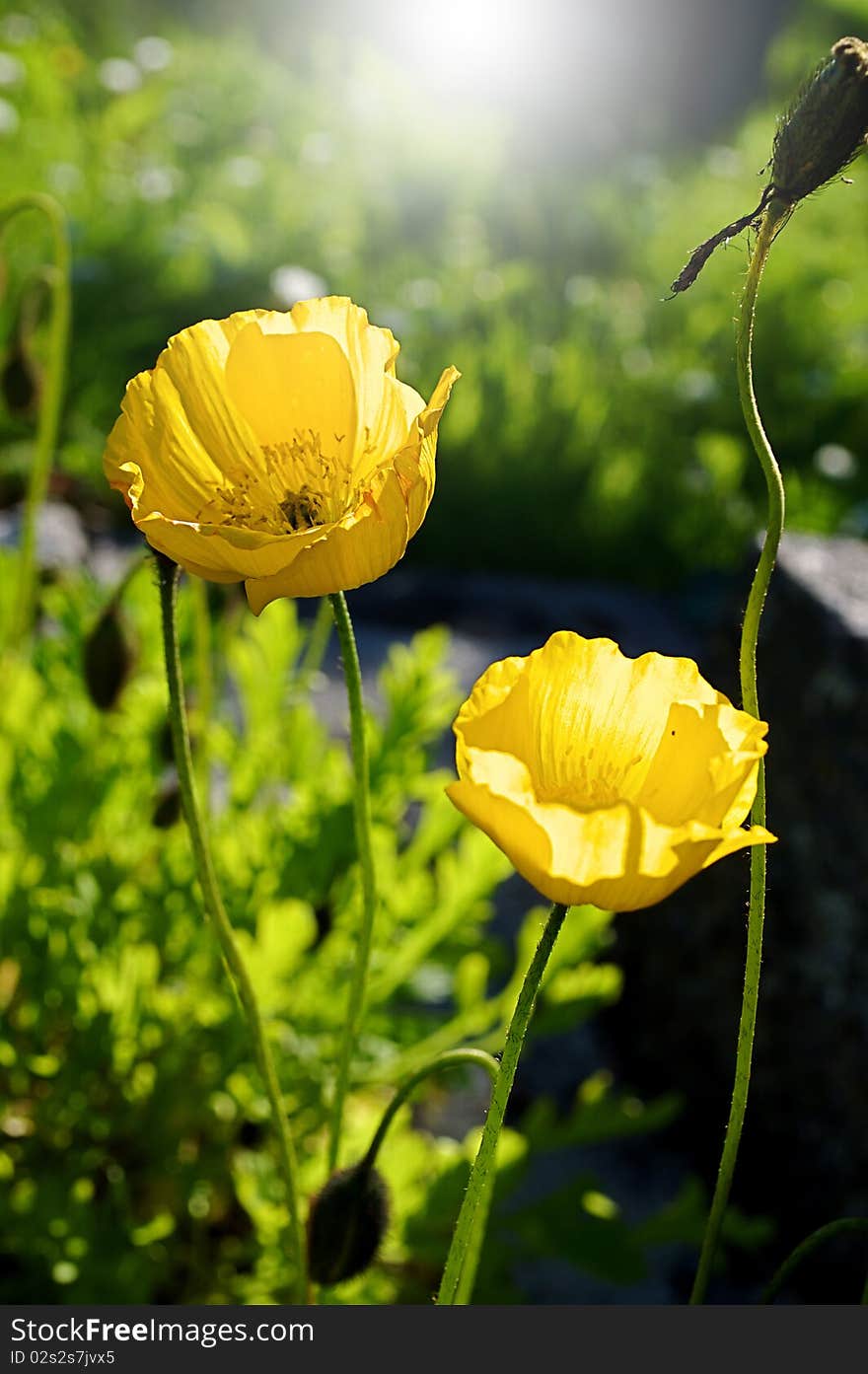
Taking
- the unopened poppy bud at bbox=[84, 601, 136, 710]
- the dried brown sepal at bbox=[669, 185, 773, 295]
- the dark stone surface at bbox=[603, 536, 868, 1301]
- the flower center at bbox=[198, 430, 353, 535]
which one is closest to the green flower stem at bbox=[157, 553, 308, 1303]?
the flower center at bbox=[198, 430, 353, 535]

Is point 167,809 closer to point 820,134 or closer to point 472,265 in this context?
point 820,134

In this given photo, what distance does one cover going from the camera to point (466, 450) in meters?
3.21

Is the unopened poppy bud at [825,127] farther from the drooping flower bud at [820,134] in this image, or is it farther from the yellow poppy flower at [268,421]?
the yellow poppy flower at [268,421]

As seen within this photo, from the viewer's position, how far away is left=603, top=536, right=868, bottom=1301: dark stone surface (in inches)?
60.6

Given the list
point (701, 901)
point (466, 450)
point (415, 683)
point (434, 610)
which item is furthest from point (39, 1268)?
point (466, 450)

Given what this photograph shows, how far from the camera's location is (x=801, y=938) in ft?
5.26

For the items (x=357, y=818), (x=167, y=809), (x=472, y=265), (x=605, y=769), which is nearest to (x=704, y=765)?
(x=605, y=769)

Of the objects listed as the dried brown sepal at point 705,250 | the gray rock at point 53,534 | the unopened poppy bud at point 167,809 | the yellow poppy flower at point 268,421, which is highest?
the dried brown sepal at point 705,250

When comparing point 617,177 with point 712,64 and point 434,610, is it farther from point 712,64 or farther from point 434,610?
point 712,64

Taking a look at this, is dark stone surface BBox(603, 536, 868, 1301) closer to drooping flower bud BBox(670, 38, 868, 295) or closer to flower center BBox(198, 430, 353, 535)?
flower center BBox(198, 430, 353, 535)

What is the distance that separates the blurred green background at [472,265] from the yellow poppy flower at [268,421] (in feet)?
2.30

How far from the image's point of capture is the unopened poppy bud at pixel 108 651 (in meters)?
1.13

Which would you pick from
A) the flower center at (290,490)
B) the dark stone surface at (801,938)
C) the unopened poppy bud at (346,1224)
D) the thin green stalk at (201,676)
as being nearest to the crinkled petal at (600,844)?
the flower center at (290,490)

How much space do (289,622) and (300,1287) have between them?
91 cm
